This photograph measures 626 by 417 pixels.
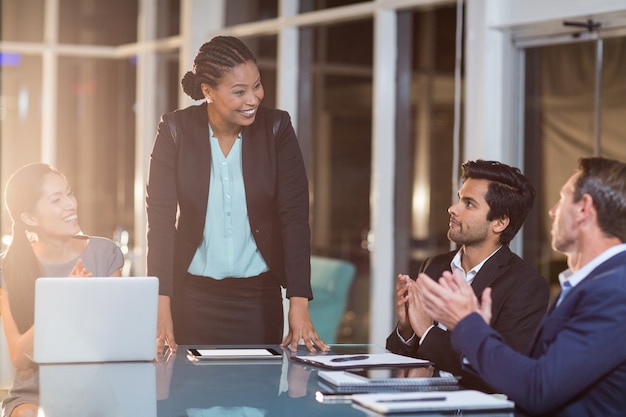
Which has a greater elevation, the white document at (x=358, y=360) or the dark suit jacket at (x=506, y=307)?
the dark suit jacket at (x=506, y=307)

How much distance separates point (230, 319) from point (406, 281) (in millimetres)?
603

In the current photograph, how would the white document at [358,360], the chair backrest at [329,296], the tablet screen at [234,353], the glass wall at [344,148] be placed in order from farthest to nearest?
the glass wall at [344,148] → the chair backrest at [329,296] → the tablet screen at [234,353] → the white document at [358,360]

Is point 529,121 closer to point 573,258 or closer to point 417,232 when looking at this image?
point 573,258

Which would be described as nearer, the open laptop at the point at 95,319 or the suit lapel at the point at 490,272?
the open laptop at the point at 95,319

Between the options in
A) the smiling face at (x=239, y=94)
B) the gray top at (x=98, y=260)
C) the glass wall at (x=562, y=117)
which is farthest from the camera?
the glass wall at (x=562, y=117)

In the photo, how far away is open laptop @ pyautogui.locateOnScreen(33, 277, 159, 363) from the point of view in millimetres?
2633

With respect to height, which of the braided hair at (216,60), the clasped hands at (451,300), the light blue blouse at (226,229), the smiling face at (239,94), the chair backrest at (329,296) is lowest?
the chair backrest at (329,296)

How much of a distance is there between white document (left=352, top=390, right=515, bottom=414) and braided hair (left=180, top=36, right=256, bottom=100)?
47.7 inches

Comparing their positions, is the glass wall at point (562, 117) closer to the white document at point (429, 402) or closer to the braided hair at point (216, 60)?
the braided hair at point (216, 60)

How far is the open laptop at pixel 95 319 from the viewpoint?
263 centimetres

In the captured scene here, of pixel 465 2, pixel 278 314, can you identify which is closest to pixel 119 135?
pixel 465 2

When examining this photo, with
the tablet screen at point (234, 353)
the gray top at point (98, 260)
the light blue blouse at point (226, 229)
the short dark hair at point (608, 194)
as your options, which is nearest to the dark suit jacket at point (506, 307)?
the tablet screen at point (234, 353)

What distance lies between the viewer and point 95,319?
2662 mm

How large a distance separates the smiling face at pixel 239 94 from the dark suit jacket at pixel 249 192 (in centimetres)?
15
